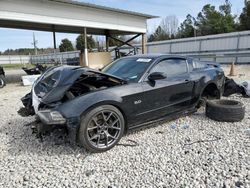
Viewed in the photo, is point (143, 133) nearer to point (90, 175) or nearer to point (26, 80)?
point (90, 175)

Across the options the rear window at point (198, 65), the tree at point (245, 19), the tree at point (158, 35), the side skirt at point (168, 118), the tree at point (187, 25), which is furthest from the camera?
the tree at point (158, 35)

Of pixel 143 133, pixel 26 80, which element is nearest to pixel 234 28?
pixel 26 80

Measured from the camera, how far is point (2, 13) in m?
9.70

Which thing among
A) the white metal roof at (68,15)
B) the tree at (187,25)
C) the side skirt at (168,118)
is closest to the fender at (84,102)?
the side skirt at (168,118)

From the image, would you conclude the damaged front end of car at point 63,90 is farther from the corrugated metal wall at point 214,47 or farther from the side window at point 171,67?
the corrugated metal wall at point 214,47

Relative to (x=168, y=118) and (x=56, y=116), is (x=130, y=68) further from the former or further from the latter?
(x=56, y=116)

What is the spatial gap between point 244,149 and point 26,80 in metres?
10.2

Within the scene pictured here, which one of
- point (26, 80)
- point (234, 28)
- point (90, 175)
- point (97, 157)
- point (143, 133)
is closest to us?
point (90, 175)

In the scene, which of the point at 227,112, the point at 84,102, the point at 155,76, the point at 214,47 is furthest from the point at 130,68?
the point at 214,47

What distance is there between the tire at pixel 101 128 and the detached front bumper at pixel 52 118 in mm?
279

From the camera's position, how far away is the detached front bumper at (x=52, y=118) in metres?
3.06

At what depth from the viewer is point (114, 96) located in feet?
11.2

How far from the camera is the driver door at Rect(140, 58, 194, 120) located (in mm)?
3835

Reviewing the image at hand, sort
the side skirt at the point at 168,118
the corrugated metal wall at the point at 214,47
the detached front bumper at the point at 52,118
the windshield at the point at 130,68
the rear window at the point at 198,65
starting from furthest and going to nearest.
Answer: the corrugated metal wall at the point at 214,47 → the rear window at the point at 198,65 → the windshield at the point at 130,68 → the side skirt at the point at 168,118 → the detached front bumper at the point at 52,118
